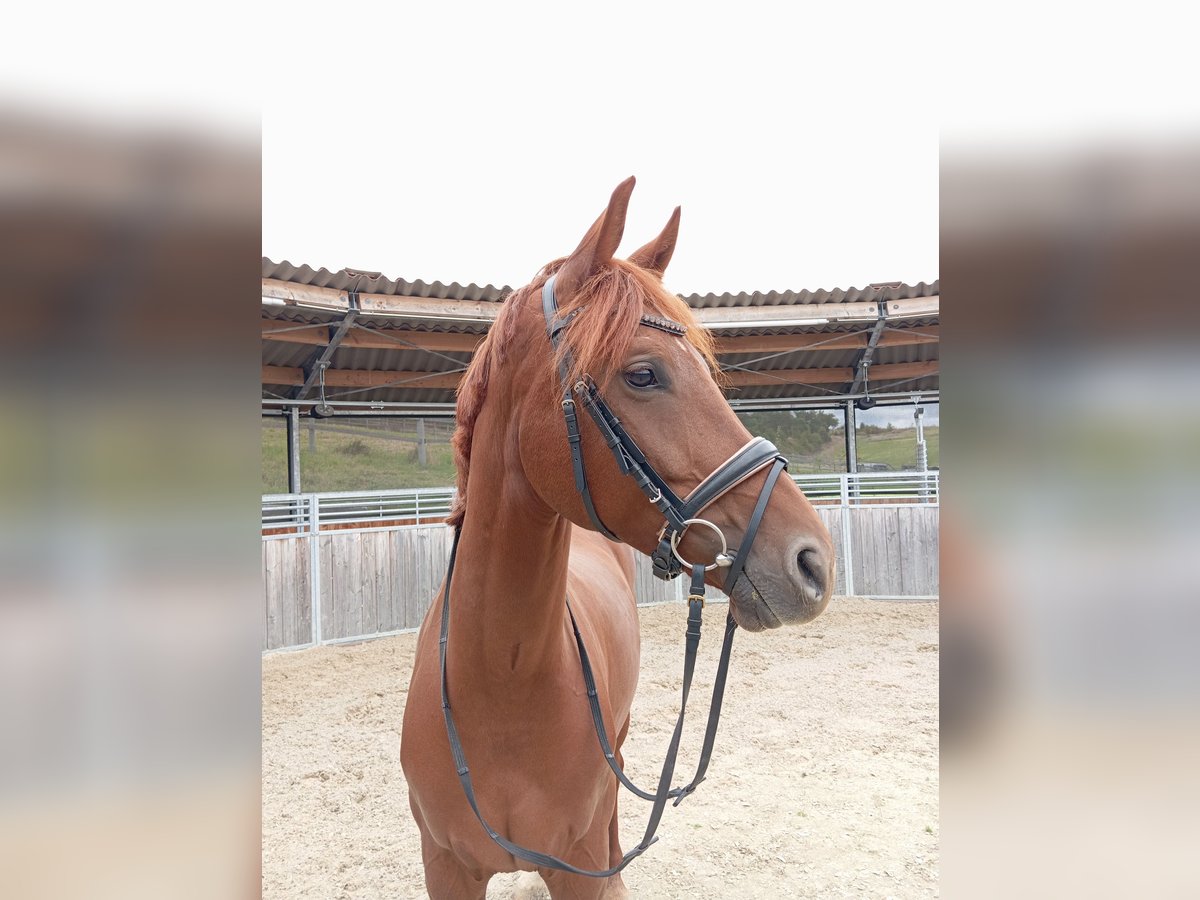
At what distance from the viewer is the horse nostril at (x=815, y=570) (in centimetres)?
129

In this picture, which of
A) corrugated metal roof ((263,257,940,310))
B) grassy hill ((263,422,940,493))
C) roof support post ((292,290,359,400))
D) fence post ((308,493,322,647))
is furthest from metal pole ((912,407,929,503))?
fence post ((308,493,322,647))

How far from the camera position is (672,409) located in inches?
55.3

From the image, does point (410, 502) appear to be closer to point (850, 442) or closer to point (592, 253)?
point (850, 442)

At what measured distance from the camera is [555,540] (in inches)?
65.1

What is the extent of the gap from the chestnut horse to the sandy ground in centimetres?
152

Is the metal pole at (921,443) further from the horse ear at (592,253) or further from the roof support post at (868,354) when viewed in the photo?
the horse ear at (592,253)

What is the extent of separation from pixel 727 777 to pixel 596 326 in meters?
3.64

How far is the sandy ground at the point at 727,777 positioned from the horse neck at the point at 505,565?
79.8 inches

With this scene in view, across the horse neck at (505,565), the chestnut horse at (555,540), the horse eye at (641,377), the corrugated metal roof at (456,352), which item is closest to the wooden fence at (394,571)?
the corrugated metal roof at (456,352)

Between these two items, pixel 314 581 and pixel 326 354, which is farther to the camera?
pixel 326 354

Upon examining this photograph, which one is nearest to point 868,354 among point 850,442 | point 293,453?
point 850,442
